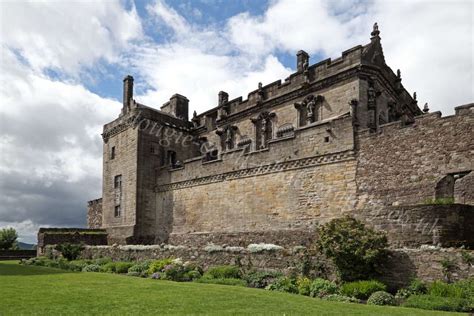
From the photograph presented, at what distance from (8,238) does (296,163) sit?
40288 millimetres

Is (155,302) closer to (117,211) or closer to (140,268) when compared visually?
(140,268)

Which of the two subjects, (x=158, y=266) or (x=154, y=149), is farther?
(x=154, y=149)

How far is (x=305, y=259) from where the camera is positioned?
1639cm

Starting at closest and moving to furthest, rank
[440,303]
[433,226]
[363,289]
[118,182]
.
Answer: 1. [440,303]
2. [363,289]
3. [433,226]
4. [118,182]

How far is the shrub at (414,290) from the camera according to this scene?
43.3ft

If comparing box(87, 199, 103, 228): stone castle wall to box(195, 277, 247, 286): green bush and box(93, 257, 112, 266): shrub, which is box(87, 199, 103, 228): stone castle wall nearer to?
box(93, 257, 112, 266): shrub

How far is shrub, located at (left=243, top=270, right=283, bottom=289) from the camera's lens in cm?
1627

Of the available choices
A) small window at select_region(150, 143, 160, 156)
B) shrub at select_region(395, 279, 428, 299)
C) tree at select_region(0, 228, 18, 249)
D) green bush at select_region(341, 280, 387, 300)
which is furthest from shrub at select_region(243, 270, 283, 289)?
tree at select_region(0, 228, 18, 249)

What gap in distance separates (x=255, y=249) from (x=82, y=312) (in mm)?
9598

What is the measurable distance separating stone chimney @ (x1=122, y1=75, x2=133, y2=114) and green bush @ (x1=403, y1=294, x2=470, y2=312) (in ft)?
94.9

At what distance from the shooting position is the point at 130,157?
3400 centimetres

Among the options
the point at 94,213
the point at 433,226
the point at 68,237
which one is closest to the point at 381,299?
the point at 433,226

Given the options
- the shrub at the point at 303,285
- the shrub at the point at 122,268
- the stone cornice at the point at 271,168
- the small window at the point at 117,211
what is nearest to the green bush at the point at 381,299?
the shrub at the point at 303,285

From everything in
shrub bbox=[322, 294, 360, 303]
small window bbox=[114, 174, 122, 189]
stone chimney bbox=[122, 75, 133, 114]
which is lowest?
shrub bbox=[322, 294, 360, 303]
